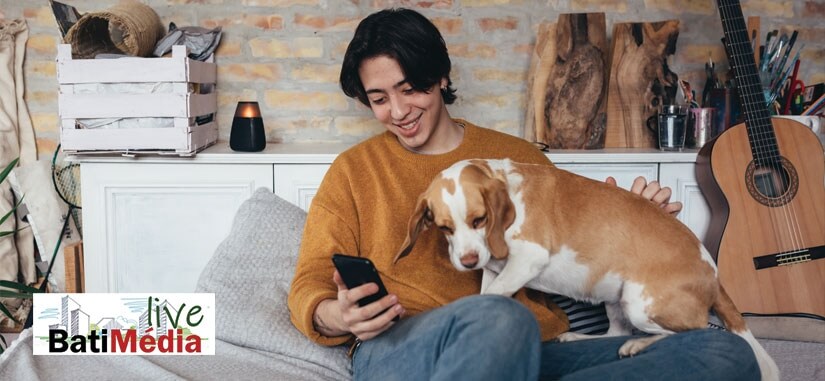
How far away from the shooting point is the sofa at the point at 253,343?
62.5 inches

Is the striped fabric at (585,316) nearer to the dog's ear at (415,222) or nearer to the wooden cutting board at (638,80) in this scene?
the dog's ear at (415,222)

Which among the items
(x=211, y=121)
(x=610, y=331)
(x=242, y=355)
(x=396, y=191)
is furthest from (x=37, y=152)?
(x=610, y=331)

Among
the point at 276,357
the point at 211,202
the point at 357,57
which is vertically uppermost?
the point at 357,57

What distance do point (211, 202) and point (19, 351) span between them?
80 cm

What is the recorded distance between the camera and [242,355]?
1.70 metres

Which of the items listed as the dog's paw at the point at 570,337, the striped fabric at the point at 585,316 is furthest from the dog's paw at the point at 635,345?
the striped fabric at the point at 585,316

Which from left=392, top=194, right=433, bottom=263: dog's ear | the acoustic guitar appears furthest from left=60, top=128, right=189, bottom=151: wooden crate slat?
the acoustic guitar

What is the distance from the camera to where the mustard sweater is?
157 cm

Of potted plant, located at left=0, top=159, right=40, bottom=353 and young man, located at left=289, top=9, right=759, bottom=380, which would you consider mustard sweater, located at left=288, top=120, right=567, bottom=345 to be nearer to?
young man, located at left=289, top=9, right=759, bottom=380

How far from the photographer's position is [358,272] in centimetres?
126

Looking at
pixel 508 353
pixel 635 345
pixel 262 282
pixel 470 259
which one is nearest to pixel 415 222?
pixel 470 259

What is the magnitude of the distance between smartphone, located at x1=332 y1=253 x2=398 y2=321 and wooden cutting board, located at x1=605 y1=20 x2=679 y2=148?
1.44 metres

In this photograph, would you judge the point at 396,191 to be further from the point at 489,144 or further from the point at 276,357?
the point at 276,357

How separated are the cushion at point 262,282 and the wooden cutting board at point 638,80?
115 cm
